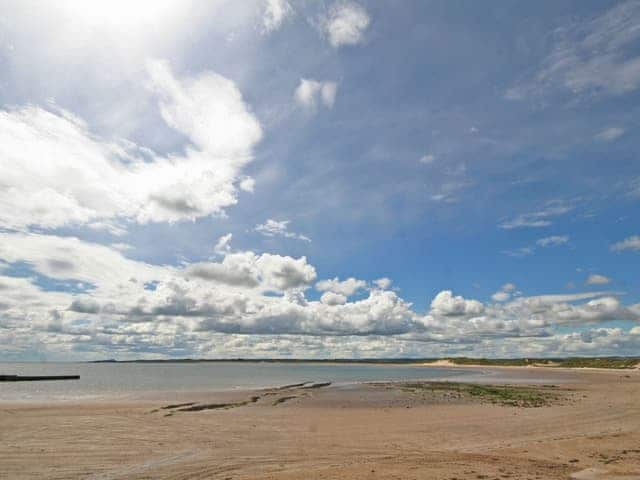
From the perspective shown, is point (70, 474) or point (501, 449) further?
point (501, 449)

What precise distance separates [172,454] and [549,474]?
16281mm

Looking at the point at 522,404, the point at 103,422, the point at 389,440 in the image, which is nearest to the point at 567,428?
the point at 389,440

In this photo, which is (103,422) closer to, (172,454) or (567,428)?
(172,454)

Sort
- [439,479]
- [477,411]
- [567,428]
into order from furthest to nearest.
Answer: [477,411] → [567,428] → [439,479]

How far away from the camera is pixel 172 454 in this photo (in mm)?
21000

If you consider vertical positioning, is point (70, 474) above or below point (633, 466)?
below

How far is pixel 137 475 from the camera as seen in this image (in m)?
17.5

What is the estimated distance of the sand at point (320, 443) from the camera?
703 inches

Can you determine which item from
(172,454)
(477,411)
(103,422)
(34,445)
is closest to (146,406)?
(103,422)

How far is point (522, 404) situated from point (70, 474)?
3888 centimetres

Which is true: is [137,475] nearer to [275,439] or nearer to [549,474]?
[275,439]

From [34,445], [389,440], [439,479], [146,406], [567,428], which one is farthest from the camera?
[146,406]

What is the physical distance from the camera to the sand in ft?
58.6

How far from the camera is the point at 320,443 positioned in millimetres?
23578
